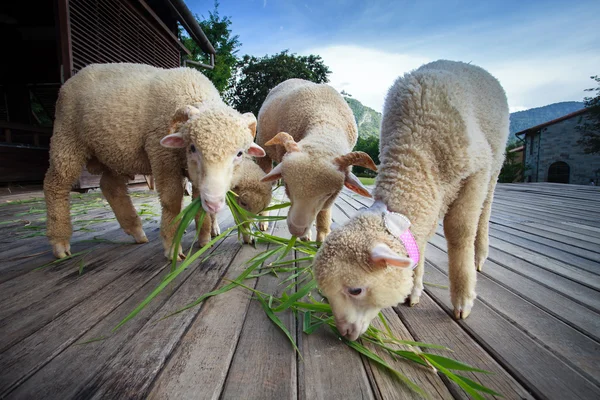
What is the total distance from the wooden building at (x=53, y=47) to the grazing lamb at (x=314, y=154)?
411 centimetres

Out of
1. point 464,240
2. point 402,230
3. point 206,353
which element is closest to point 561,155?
point 464,240

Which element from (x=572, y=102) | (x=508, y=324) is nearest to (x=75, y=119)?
(x=508, y=324)

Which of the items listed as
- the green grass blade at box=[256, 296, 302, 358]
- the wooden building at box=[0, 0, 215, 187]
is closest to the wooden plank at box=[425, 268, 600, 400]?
the green grass blade at box=[256, 296, 302, 358]

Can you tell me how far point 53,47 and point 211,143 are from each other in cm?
1032

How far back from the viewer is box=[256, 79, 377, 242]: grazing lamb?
1983mm

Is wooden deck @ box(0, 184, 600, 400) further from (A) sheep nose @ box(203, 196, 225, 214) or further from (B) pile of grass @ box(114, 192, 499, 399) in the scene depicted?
(A) sheep nose @ box(203, 196, 225, 214)

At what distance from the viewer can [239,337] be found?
48.1 inches

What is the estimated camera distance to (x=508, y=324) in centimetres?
133

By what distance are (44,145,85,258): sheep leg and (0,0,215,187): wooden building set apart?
323cm

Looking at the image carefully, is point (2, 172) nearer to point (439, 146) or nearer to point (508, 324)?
point (439, 146)

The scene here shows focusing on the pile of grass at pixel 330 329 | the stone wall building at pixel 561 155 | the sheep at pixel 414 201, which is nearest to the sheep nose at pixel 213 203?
the pile of grass at pixel 330 329

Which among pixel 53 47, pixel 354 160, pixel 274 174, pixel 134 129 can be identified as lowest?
pixel 274 174

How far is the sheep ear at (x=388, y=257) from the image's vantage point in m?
1.00

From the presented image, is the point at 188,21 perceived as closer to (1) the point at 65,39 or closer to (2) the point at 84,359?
(1) the point at 65,39
